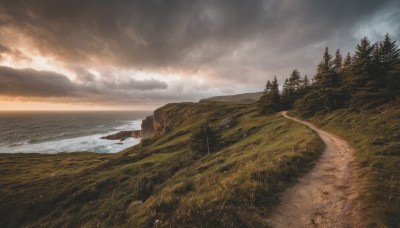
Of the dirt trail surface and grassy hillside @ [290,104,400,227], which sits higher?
grassy hillside @ [290,104,400,227]

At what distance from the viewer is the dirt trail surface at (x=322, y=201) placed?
5.81 m

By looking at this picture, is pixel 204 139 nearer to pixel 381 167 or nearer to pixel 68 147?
pixel 381 167

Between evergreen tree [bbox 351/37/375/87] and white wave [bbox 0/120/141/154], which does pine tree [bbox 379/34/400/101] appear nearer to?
evergreen tree [bbox 351/37/375/87]

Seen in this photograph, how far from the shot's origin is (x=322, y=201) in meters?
7.03

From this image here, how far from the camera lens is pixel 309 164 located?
11.1m

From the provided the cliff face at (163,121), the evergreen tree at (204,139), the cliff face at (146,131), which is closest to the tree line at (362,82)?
the evergreen tree at (204,139)

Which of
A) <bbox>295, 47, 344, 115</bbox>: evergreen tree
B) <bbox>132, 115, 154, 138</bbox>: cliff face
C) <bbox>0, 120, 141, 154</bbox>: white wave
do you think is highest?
<bbox>295, 47, 344, 115</bbox>: evergreen tree

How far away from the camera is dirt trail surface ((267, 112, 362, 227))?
19.1 ft

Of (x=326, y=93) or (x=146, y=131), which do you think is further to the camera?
(x=146, y=131)

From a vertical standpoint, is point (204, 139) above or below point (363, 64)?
below

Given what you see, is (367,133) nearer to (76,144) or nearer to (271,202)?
(271,202)

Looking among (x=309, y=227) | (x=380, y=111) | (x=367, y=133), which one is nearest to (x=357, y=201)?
(x=309, y=227)

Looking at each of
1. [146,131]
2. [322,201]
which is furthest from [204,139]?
[146,131]

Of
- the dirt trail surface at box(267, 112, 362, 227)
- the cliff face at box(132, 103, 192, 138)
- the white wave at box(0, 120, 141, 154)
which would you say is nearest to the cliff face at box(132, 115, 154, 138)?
the cliff face at box(132, 103, 192, 138)
